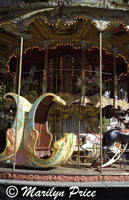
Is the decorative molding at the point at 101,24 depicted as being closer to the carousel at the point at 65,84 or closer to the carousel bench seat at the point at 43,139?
the carousel at the point at 65,84

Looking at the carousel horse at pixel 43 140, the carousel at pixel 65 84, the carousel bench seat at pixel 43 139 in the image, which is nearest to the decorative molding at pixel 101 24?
the carousel at pixel 65 84

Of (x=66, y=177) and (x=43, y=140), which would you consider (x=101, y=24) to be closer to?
(x=43, y=140)

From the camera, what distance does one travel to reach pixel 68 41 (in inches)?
520

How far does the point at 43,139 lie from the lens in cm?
913

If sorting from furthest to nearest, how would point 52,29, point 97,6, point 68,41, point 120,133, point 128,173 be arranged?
point 68,41 → point 52,29 → point 97,6 → point 120,133 → point 128,173

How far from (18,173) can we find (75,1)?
688cm

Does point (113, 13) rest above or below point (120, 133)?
above

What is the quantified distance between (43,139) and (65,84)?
5.28 metres

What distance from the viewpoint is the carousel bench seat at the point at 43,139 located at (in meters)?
8.93

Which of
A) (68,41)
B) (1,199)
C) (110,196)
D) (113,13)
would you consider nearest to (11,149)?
(1,199)

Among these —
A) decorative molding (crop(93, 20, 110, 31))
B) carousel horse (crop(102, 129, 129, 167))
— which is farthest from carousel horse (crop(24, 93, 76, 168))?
decorative molding (crop(93, 20, 110, 31))

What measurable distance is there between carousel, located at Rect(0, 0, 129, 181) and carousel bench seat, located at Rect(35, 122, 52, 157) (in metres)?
0.04

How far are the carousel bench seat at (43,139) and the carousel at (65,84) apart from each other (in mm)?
37

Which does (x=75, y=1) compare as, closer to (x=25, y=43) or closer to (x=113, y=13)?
(x=113, y=13)
